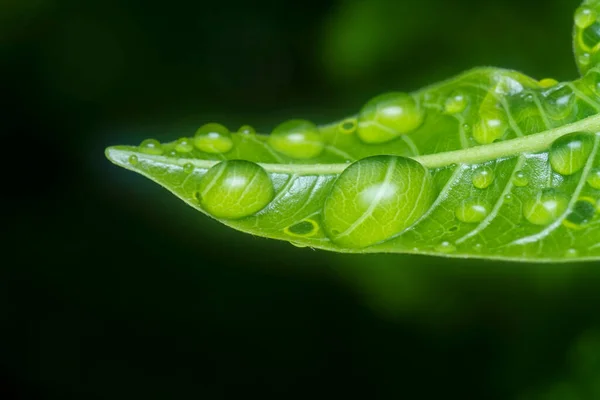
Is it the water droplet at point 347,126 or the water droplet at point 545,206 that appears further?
the water droplet at point 347,126

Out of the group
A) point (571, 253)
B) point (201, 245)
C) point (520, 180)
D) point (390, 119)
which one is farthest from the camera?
point (201, 245)

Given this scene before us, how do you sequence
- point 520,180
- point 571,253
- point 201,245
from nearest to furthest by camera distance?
1. point 571,253
2. point 520,180
3. point 201,245

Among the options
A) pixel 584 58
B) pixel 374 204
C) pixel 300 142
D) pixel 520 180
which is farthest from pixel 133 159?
pixel 584 58

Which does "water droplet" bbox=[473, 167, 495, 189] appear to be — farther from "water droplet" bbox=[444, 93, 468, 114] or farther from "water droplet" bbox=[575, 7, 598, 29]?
"water droplet" bbox=[575, 7, 598, 29]

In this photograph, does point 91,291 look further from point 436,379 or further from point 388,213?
point 388,213

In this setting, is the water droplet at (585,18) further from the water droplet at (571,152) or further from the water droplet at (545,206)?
the water droplet at (545,206)

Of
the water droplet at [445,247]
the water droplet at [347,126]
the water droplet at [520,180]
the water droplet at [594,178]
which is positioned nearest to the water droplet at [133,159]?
the water droplet at [347,126]

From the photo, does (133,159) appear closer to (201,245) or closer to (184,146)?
(184,146)
